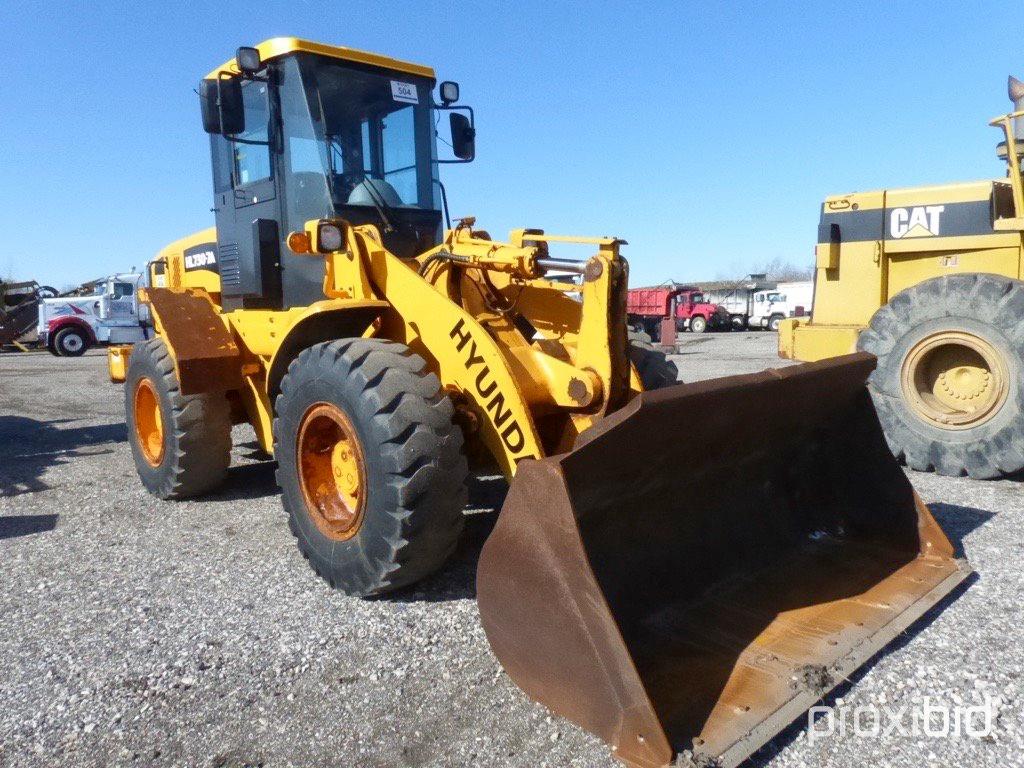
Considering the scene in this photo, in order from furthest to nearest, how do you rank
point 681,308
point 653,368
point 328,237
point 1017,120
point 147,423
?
point 681,308, point 1017,120, point 147,423, point 653,368, point 328,237

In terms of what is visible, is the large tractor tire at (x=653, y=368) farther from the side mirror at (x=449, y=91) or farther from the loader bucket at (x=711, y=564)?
the side mirror at (x=449, y=91)

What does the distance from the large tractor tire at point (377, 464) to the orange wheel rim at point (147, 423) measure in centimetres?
252

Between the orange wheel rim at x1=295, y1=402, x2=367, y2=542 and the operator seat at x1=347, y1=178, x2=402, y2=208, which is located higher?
the operator seat at x1=347, y1=178, x2=402, y2=208

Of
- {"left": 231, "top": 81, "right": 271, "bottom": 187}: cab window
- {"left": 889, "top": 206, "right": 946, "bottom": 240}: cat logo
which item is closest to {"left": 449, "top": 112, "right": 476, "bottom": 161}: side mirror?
{"left": 231, "top": 81, "right": 271, "bottom": 187}: cab window

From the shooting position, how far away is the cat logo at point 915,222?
6.75 meters

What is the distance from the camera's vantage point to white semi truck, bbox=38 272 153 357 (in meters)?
24.2

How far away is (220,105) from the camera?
4.62 metres

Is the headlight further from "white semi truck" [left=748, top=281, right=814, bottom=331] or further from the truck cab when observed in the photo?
"white semi truck" [left=748, top=281, right=814, bottom=331]

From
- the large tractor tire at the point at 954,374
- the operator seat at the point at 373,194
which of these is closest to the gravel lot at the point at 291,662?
the large tractor tire at the point at 954,374

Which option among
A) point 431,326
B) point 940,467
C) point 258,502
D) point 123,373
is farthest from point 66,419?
point 940,467

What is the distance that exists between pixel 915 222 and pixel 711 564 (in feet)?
15.8

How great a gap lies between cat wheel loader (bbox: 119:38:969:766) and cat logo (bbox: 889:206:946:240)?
125 inches

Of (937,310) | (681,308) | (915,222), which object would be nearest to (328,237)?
(937,310)

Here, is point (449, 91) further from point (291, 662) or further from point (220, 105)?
point (291, 662)
